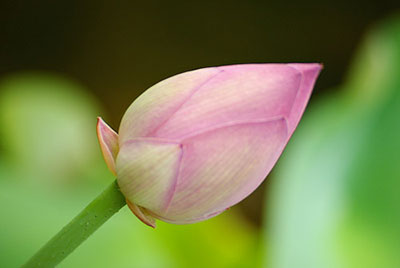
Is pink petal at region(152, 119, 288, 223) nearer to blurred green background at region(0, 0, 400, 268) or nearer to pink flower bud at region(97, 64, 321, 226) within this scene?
pink flower bud at region(97, 64, 321, 226)

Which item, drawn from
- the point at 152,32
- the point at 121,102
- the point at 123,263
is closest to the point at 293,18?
the point at 152,32

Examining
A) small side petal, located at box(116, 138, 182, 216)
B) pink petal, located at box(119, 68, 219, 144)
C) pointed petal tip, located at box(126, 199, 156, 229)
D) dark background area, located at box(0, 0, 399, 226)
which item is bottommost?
dark background area, located at box(0, 0, 399, 226)

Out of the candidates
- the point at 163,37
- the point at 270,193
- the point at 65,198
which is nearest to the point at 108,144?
the point at 65,198

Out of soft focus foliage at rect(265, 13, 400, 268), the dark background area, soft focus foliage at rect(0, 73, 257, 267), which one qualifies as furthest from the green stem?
the dark background area

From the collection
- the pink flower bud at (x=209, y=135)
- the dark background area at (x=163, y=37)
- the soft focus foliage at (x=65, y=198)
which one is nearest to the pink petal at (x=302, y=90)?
the pink flower bud at (x=209, y=135)

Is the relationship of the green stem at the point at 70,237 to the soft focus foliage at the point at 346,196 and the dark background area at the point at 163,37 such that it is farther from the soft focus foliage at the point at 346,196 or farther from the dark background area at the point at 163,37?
the dark background area at the point at 163,37

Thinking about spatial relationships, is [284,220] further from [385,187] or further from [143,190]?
[143,190]

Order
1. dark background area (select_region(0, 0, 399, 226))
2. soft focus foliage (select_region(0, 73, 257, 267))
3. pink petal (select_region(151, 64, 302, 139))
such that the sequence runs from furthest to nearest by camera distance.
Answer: dark background area (select_region(0, 0, 399, 226))
soft focus foliage (select_region(0, 73, 257, 267))
pink petal (select_region(151, 64, 302, 139))
